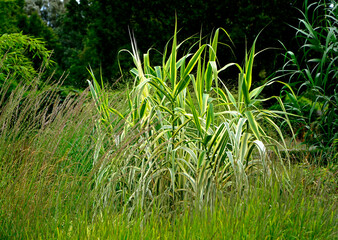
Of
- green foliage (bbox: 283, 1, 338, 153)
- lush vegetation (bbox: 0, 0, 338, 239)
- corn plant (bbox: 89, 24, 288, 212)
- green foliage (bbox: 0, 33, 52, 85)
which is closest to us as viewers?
lush vegetation (bbox: 0, 0, 338, 239)

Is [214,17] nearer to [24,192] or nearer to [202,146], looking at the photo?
[202,146]

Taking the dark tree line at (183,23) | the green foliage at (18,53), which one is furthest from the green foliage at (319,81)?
the dark tree line at (183,23)

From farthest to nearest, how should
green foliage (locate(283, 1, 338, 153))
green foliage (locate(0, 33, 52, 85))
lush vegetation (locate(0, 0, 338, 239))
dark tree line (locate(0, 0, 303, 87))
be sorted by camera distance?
dark tree line (locate(0, 0, 303, 87)) < green foliage (locate(0, 33, 52, 85)) < green foliage (locate(283, 1, 338, 153)) < lush vegetation (locate(0, 0, 338, 239))

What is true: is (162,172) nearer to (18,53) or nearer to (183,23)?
(18,53)

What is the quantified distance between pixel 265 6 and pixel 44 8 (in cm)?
2504

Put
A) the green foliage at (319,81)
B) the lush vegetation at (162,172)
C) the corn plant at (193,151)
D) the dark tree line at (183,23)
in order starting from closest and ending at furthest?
the lush vegetation at (162,172)
the corn plant at (193,151)
the green foliage at (319,81)
the dark tree line at (183,23)

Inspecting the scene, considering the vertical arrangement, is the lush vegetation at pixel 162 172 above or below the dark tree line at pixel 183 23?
below

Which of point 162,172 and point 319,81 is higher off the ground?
point 319,81

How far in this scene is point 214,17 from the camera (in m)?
9.07

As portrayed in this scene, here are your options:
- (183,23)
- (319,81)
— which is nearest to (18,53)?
(183,23)

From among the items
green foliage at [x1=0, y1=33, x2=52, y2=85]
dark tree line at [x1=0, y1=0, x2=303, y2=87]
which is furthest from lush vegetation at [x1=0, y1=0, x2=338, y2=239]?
dark tree line at [x1=0, y1=0, x2=303, y2=87]

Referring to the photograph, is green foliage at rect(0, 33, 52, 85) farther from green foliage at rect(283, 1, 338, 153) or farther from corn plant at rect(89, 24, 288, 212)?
green foliage at rect(283, 1, 338, 153)

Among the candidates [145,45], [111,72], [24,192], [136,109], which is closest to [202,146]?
[136,109]

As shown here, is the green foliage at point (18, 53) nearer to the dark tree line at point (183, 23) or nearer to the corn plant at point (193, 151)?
the dark tree line at point (183, 23)
